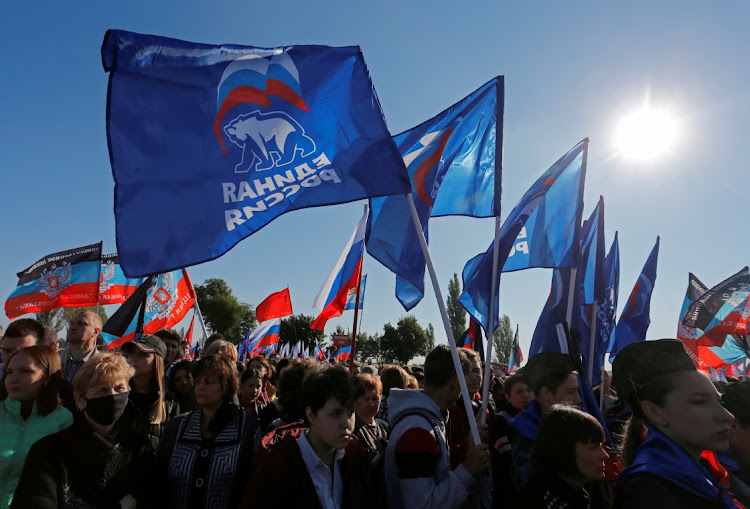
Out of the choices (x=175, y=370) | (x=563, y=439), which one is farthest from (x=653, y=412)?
(x=175, y=370)

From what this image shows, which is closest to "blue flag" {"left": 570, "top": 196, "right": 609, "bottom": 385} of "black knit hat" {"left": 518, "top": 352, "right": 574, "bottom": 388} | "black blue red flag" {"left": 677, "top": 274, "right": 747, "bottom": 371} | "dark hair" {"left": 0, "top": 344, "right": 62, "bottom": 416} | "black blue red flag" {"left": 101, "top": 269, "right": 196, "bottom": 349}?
"black knit hat" {"left": 518, "top": 352, "right": 574, "bottom": 388}

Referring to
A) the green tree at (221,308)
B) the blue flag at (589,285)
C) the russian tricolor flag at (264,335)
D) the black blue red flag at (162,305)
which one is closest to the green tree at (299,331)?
the green tree at (221,308)

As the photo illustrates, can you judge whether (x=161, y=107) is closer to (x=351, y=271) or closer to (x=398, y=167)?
(x=398, y=167)

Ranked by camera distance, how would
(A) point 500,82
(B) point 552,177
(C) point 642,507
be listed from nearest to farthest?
1. (C) point 642,507
2. (A) point 500,82
3. (B) point 552,177

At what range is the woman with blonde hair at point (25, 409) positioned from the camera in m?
3.30

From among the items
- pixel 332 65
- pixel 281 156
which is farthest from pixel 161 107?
pixel 332 65

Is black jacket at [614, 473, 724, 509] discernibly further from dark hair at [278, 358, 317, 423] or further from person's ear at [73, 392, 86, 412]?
person's ear at [73, 392, 86, 412]

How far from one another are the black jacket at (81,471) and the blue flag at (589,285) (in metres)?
4.63

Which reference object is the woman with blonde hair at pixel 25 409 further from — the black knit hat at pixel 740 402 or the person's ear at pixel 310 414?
the black knit hat at pixel 740 402

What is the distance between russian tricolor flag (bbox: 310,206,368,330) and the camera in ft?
31.1

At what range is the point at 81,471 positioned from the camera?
3.01 m

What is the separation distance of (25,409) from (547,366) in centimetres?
399

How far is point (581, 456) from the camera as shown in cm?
295

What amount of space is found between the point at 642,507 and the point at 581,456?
885 mm
